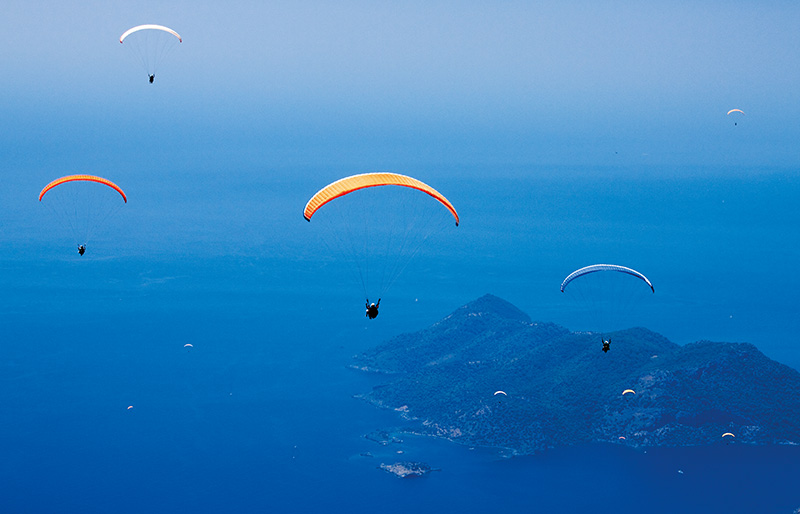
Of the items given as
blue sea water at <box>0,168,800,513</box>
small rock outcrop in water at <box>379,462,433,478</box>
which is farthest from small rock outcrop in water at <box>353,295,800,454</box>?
small rock outcrop in water at <box>379,462,433,478</box>

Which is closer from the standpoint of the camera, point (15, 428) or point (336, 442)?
point (336, 442)

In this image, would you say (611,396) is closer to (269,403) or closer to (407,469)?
(407,469)

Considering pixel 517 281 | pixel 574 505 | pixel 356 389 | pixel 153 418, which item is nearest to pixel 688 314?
pixel 517 281

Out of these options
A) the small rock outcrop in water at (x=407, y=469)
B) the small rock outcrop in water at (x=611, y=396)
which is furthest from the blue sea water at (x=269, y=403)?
the small rock outcrop in water at (x=611, y=396)

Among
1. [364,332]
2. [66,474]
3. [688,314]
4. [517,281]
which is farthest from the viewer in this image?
[517,281]

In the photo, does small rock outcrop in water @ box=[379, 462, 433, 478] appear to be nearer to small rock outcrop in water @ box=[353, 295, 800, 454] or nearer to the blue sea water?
the blue sea water

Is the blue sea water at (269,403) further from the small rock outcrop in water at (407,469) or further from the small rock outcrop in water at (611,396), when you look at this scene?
the small rock outcrop in water at (611,396)

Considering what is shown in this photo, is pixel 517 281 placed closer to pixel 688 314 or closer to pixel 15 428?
pixel 688 314
